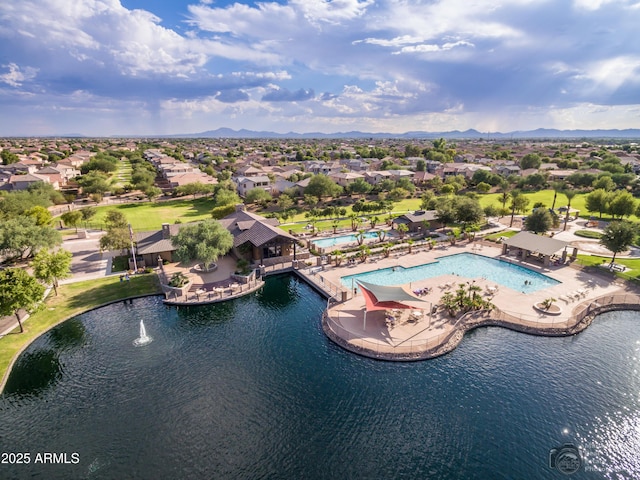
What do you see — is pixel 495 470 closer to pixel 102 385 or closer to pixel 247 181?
pixel 102 385

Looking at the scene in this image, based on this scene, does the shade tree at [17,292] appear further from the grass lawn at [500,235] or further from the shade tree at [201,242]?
the grass lawn at [500,235]

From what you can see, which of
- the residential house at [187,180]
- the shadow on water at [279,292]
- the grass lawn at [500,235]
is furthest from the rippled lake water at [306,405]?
the residential house at [187,180]

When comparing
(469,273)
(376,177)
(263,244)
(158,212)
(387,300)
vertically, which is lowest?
(469,273)

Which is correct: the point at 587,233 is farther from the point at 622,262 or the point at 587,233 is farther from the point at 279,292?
the point at 279,292

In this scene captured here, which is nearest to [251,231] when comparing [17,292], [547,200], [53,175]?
[17,292]

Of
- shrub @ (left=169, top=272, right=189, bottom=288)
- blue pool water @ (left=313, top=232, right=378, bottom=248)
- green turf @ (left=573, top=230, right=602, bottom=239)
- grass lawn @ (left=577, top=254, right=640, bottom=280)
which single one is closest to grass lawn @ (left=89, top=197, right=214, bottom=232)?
blue pool water @ (left=313, top=232, right=378, bottom=248)

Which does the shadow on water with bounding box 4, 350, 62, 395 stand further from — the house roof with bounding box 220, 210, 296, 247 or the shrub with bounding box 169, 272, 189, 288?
the house roof with bounding box 220, 210, 296, 247
